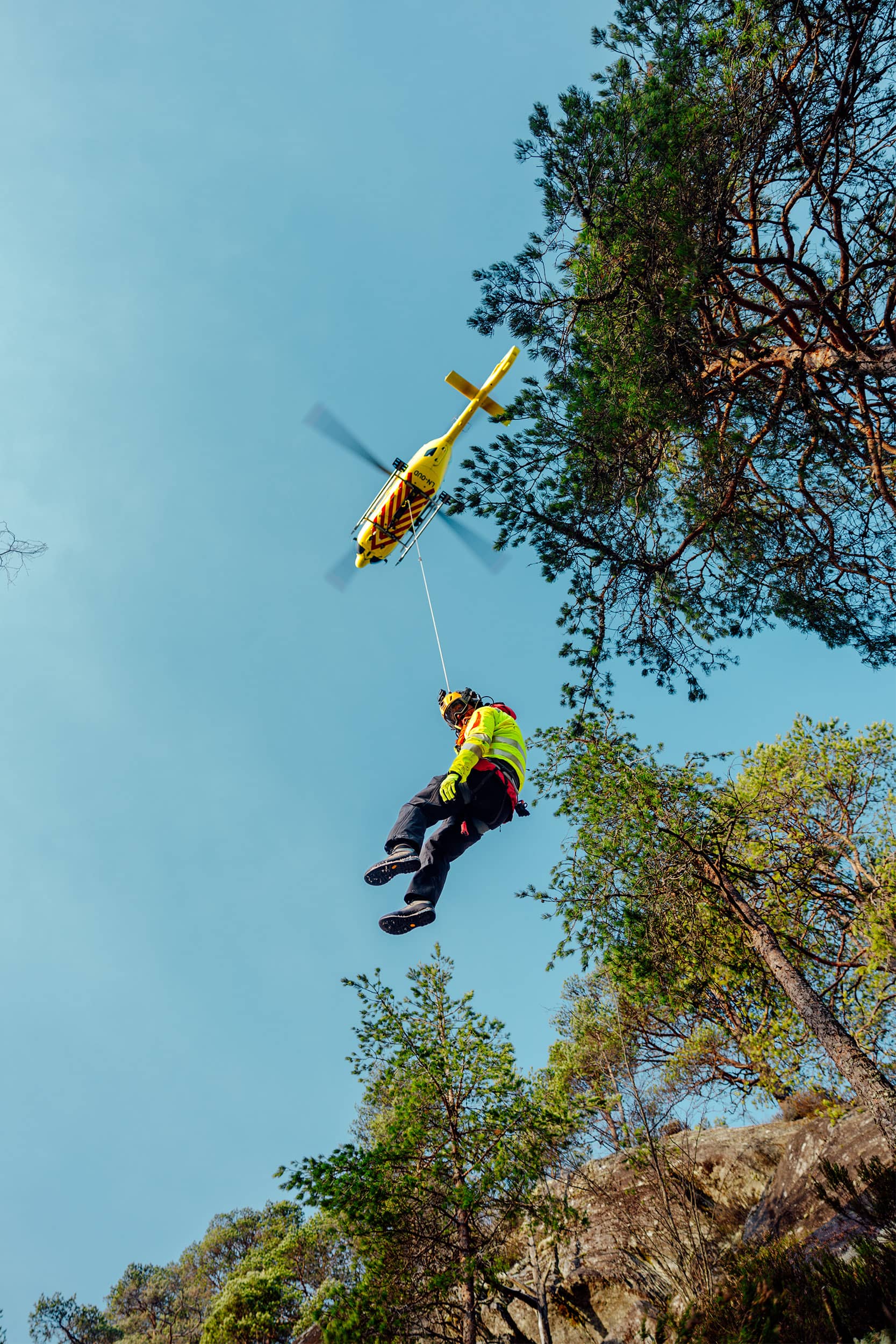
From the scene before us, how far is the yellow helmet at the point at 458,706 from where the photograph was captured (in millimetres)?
7832

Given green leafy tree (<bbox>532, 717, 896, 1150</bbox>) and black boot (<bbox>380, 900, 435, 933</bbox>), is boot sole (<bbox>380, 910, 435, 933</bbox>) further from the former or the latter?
green leafy tree (<bbox>532, 717, 896, 1150</bbox>)

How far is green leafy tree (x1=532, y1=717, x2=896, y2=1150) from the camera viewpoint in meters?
8.62

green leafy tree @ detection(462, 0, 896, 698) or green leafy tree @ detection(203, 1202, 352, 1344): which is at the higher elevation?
green leafy tree @ detection(462, 0, 896, 698)

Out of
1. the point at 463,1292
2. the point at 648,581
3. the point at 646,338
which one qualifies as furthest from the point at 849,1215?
the point at 646,338

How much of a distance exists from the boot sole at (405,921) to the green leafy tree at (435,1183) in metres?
2.59

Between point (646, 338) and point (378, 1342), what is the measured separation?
29.9 feet

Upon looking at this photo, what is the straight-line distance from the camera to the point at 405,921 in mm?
6348

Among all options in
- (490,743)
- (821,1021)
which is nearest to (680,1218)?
(821,1021)

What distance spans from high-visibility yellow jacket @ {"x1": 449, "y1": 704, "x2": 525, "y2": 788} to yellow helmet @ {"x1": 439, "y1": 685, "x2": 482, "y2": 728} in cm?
42

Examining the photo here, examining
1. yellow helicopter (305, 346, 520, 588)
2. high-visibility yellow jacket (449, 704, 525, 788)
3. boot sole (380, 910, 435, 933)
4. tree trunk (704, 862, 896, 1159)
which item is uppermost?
yellow helicopter (305, 346, 520, 588)

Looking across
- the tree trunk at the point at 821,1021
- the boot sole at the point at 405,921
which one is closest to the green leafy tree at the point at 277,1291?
the boot sole at the point at 405,921

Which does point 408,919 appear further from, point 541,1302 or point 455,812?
point 541,1302

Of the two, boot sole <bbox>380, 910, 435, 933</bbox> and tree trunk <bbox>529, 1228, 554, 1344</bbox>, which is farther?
tree trunk <bbox>529, 1228, 554, 1344</bbox>

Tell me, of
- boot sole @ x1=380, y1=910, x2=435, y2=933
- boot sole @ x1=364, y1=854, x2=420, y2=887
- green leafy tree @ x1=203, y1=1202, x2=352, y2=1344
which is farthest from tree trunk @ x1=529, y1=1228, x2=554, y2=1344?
boot sole @ x1=364, y1=854, x2=420, y2=887
